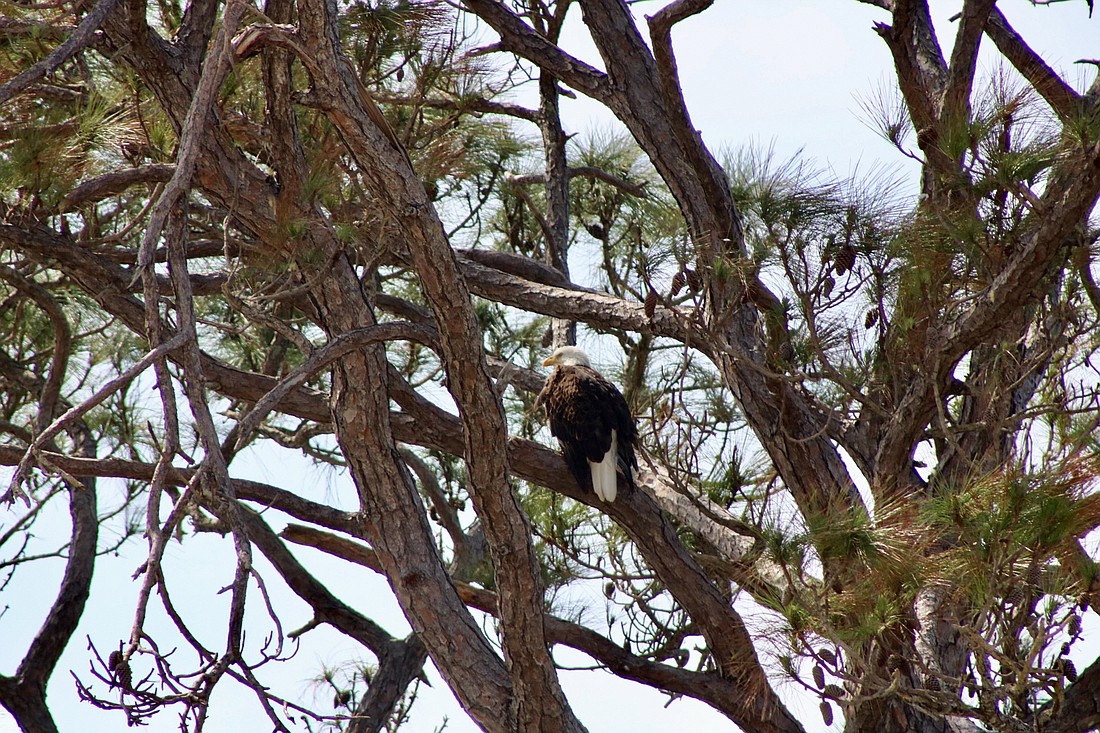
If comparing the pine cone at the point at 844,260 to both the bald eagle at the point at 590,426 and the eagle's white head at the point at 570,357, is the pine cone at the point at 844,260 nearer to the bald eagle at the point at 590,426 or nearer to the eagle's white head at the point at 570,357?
the bald eagle at the point at 590,426

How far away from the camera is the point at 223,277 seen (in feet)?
10.7

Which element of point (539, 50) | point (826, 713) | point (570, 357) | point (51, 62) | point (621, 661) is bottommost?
point (826, 713)

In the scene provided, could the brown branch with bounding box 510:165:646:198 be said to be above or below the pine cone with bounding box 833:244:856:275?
above


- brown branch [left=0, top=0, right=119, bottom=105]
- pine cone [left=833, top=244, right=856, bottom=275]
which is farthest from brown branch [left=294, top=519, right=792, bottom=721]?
brown branch [left=0, top=0, right=119, bottom=105]

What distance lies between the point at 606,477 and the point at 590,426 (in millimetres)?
299

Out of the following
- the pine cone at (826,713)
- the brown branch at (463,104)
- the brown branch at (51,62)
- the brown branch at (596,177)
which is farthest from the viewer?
the brown branch at (596,177)

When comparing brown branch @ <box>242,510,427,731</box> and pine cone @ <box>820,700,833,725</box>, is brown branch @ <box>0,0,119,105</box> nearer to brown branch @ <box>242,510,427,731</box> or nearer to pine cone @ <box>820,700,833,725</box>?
pine cone @ <box>820,700,833,725</box>

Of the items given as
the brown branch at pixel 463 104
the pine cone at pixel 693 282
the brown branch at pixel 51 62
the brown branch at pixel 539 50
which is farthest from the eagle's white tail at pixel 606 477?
the brown branch at pixel 51 62

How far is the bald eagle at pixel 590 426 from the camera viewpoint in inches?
121

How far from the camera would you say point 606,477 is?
3.04 m

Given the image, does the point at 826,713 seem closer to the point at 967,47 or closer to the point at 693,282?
the point at 693,282

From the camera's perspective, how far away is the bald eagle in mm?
3086

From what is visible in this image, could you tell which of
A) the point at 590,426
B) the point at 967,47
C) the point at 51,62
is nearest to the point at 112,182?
the point at 51,62

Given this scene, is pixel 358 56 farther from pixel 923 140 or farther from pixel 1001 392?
pixel 1001 392
